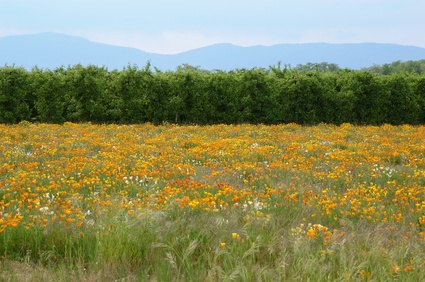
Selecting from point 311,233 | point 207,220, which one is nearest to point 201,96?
point 207,220

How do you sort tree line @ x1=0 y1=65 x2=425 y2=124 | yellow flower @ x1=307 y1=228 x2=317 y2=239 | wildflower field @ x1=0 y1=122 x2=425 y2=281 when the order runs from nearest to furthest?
wildflower field @ x1=0 y1=122 x2=425 y2=281
yellow flower @ x1=307 y1=228 x2=317 y2=239
tree line @ x1=0 y1=65 x2=425 y2=124

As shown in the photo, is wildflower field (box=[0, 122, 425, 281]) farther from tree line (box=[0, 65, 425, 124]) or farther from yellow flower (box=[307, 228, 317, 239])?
tree line (box=[0, 65, 425, 124])

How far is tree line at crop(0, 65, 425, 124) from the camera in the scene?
78.9 feet

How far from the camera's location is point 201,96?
2486 cm

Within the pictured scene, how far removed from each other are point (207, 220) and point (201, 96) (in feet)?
63.8

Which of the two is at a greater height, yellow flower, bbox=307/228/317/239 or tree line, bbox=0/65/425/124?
tree line, bbox=0/65/425/124

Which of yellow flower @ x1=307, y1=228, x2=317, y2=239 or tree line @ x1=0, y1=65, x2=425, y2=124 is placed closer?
yellow flower @ x1=307, y1=228, x2=317, y2=239

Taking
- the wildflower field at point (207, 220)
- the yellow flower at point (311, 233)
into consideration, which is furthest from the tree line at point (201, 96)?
the yellow flower at point (311, 233)

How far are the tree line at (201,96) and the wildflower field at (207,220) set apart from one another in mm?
13583

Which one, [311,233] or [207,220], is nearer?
[311,233]

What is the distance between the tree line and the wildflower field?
13.6m

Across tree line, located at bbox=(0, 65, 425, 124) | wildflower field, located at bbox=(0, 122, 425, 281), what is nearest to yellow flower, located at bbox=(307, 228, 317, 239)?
wildflower field, located at bbox=(0, 122, 425, 281)

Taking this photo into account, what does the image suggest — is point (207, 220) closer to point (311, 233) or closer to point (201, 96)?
point (311, 233)

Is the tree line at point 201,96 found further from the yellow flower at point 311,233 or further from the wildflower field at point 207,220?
the yellow flower at point 311,233
